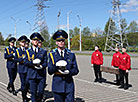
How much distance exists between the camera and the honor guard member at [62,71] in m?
3.77

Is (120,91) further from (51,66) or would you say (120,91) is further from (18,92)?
(51,66)

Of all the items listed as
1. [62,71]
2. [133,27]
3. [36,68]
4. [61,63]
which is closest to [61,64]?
[61,63]

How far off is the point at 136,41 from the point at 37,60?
197 ft

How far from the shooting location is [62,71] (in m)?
3.74

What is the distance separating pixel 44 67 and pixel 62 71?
1.57m

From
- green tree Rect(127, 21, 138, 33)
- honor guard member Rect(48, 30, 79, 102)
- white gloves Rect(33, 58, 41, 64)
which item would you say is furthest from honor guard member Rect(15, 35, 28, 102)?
green tree Rect(127, 21, 138, 33)

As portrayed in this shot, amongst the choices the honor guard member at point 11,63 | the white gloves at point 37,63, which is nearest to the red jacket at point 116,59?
the honor guard member at point 11,63

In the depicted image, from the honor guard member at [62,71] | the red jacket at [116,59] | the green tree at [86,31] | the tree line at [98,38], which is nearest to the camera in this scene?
the honor guard member at [62,71]

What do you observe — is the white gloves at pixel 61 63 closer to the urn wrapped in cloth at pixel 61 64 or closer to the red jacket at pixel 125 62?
the urn wrapped in cloth at pixel 61 64

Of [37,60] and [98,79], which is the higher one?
[37,60]

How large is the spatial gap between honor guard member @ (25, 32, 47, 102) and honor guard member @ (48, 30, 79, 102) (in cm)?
123

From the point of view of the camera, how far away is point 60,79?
381 cm

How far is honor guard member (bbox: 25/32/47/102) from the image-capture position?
198 inches

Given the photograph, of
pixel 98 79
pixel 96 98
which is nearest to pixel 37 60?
pixel 96 98
